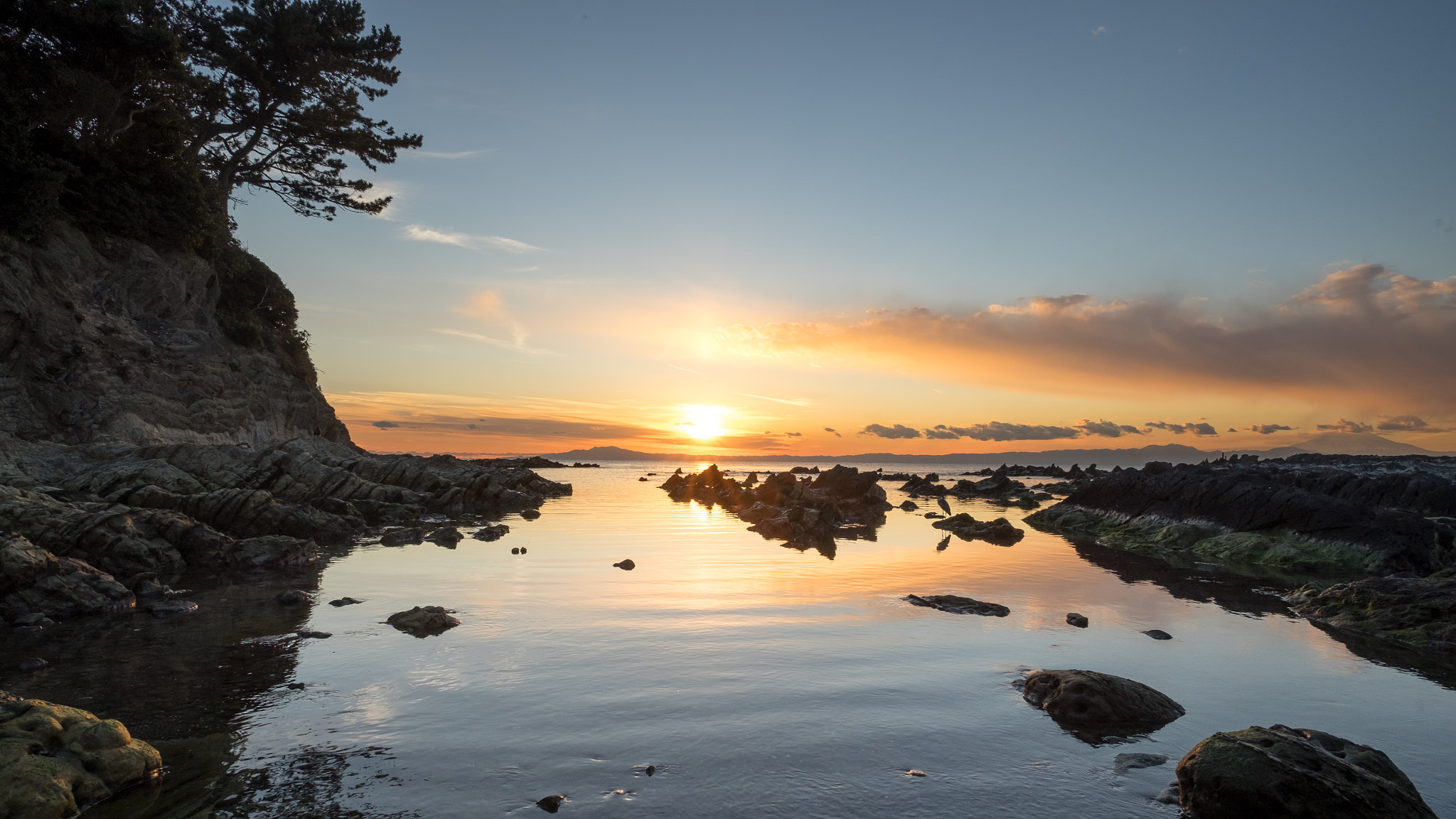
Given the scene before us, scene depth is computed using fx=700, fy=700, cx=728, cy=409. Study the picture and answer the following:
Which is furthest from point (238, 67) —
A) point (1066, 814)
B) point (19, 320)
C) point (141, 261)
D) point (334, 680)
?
point (1066, 814)

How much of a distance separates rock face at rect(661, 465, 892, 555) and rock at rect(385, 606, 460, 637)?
50.2 ft

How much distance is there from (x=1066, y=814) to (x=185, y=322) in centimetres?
4692

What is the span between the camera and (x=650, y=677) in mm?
10438

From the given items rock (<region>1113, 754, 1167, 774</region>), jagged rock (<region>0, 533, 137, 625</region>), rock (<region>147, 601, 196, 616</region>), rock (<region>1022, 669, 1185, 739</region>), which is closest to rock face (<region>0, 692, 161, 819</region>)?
rock (<region>147, 601, 196, 616</region>)

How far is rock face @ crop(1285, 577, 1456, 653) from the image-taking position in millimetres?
13617

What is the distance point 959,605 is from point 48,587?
18.8 meters

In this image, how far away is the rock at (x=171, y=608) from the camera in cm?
1392

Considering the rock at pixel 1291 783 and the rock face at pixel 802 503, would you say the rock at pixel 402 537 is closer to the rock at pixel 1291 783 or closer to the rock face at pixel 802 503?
the rock face at pixel 802 503

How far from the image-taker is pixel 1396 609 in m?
14.7

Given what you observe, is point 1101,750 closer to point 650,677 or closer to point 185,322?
point 650,677

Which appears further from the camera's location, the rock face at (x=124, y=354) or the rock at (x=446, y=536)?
the rock face at (x=124, y=354)

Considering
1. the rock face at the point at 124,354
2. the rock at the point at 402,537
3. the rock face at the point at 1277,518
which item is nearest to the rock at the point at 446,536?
the rock at the point at 402,537

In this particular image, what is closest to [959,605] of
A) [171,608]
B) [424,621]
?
[424,621]

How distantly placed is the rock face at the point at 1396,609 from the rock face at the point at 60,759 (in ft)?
65.7
